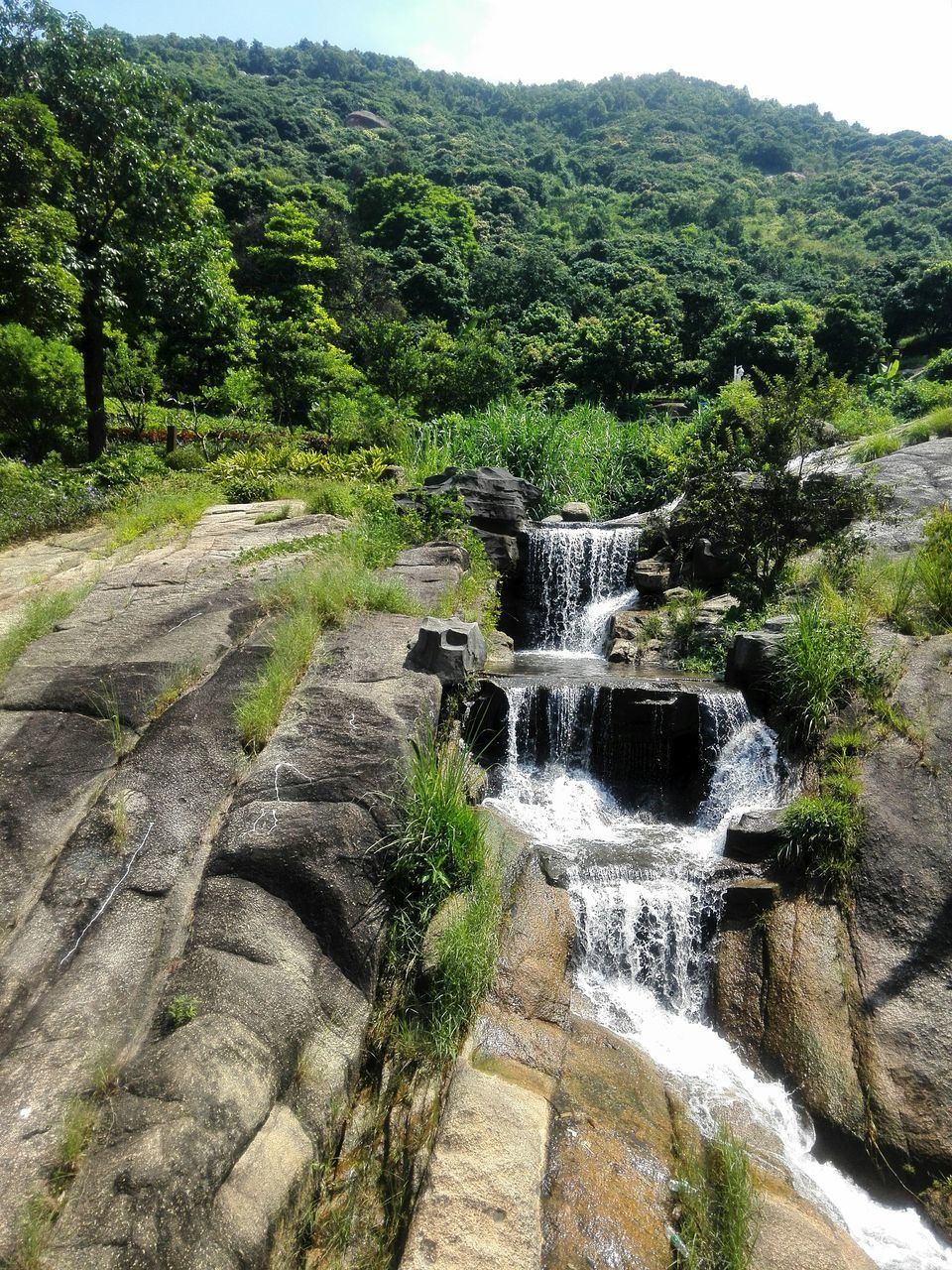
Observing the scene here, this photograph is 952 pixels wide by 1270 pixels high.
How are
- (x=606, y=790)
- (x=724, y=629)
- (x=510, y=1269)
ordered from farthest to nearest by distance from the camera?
(x=724, y=629) < (x=606, y=790) < (x=510, y=1269)

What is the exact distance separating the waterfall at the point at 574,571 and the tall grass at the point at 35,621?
7076 mm

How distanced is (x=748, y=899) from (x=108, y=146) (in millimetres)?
13941

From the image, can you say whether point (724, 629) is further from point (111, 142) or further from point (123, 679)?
point (111, 142)

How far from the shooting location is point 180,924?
3.83 metres

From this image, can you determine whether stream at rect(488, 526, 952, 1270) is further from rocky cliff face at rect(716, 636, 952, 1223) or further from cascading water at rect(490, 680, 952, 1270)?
rocky cliff face at rect(716, 636, 952, 1223)

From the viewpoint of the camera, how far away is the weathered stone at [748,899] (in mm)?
5402

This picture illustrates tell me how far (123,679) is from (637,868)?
14.0 feet

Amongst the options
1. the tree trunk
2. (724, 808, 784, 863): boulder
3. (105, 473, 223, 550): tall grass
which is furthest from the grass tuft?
the tree trunk

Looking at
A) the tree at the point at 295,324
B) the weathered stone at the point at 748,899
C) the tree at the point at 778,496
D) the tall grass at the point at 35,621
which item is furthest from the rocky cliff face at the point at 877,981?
the tree at the point at 295,324

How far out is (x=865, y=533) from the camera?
31.1 ft

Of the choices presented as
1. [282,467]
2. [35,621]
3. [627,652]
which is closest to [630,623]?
[627,652]

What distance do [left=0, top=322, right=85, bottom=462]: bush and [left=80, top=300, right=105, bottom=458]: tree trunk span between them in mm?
827

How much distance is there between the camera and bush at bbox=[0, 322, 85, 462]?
12836 millimetres

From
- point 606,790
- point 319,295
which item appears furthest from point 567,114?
point 606,790
